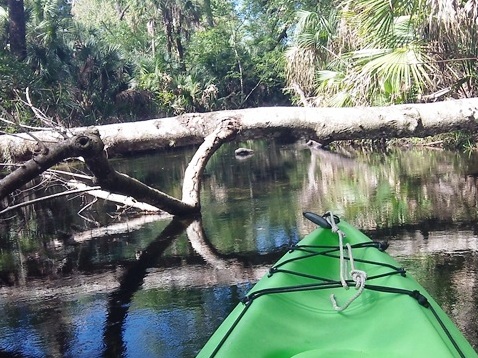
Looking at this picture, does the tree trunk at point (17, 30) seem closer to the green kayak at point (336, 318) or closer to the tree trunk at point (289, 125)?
the tree trunk at point (289, 125)

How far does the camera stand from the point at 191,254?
5.84 meters

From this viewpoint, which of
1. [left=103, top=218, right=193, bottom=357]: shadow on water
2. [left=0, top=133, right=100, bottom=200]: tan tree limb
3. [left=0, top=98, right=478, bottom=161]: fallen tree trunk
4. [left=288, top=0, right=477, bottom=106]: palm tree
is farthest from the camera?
[left=288, top=0, right=477, bottom=106]: palm tree

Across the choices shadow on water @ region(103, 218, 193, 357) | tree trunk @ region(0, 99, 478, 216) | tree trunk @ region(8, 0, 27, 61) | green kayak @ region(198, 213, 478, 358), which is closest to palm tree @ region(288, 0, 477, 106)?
tree trunk @ region(0, 99, 478, 216)

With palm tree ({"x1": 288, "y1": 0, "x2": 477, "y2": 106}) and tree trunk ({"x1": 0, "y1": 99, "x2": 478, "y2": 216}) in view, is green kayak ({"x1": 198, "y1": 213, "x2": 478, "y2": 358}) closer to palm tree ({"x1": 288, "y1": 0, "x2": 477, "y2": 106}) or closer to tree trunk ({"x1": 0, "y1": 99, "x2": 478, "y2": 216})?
tree trunk ({"x1": 0, "y1": 99, "x2": 478, "y2": 216})

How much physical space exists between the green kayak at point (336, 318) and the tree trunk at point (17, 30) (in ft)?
62.9

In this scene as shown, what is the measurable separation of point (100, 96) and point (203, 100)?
18.8 ft

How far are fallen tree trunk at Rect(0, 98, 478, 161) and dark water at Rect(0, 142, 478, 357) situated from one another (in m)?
1.03

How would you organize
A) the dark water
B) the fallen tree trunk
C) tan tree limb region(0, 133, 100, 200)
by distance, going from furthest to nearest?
the fallen tree trunk < tan tree limb region(0, 133, 100, 200) < the dark water

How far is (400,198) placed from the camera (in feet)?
26.0

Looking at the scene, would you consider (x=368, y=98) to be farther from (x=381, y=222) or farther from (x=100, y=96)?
(x=100, y=96)

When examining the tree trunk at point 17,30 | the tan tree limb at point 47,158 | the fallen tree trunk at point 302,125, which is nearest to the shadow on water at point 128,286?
the fallen tree trunk at point 302,125

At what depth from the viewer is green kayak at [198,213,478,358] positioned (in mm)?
2297

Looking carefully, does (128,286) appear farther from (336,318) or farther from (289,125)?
(289,125)

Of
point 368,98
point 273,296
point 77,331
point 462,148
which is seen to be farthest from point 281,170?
point 273,296
